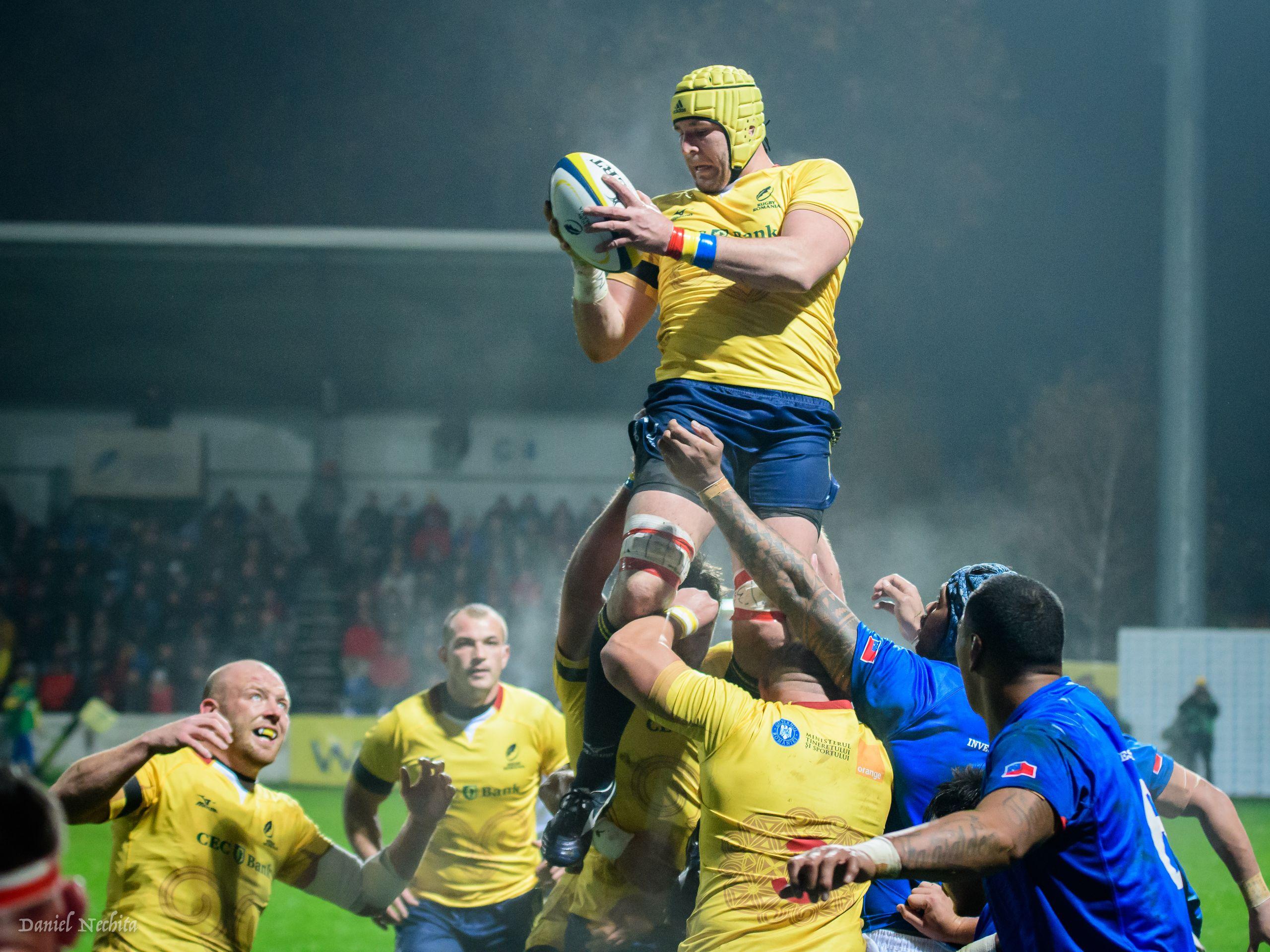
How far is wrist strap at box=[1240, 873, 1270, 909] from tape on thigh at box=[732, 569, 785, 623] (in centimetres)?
178

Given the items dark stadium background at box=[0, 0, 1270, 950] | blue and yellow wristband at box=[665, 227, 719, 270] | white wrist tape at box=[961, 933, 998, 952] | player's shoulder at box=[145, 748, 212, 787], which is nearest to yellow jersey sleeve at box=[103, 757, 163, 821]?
player's shoulder at box=[145, 748, 212, 787]

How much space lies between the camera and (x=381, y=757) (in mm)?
5797

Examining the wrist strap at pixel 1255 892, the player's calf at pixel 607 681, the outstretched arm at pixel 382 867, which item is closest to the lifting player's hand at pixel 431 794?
the outstretched arm at pixel 382 867

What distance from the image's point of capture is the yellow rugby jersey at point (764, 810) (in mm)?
3283

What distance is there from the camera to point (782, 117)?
2119 cm

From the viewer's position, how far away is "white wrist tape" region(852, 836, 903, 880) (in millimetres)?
2354

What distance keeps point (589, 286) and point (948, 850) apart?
7.47 feet

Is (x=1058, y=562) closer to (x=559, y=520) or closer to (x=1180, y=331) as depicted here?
(x=1180, y=331)

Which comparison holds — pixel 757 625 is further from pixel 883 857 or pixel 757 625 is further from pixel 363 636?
pixel 363 636

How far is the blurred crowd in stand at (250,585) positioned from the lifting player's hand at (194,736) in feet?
46.5

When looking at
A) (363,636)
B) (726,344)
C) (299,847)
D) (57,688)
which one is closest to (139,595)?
(57,688)

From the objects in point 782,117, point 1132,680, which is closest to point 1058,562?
point 1132,680

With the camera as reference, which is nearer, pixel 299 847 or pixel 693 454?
pixel 693 454

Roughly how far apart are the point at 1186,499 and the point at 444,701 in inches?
558
